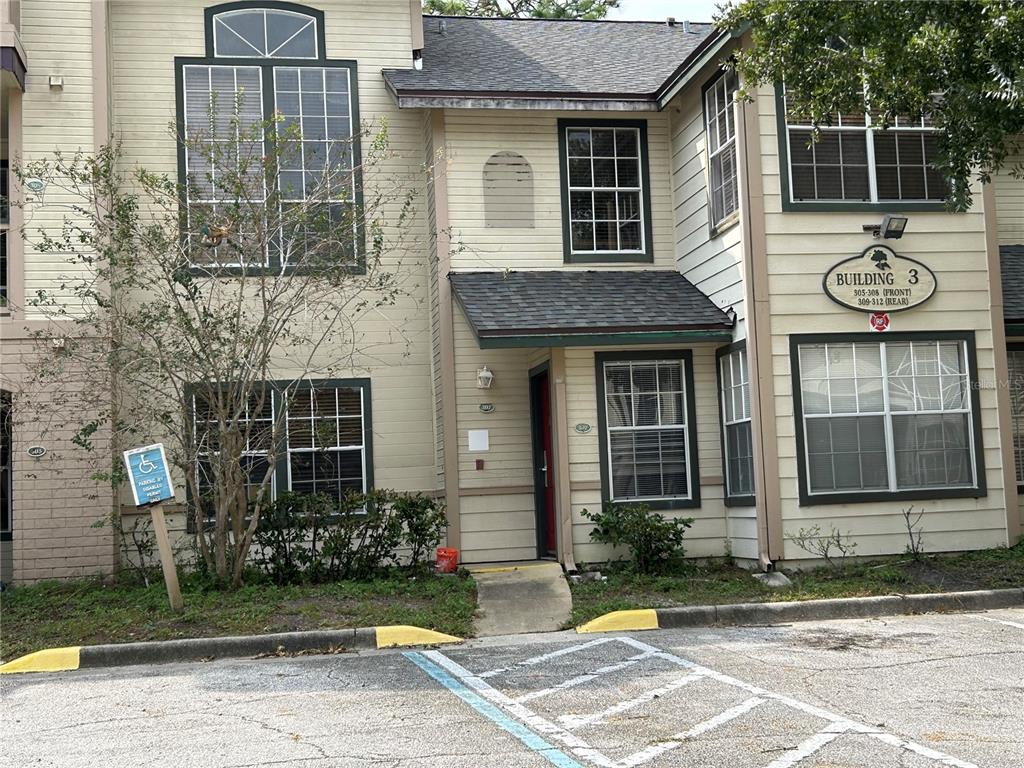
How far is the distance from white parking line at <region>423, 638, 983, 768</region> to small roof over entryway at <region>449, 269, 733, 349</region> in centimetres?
483

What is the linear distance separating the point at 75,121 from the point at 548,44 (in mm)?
6836

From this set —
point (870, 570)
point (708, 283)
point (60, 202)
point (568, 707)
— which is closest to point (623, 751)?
point (568, 707)

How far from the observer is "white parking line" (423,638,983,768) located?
5.93 meters

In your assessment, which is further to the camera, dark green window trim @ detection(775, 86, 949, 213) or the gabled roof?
the gabled roof

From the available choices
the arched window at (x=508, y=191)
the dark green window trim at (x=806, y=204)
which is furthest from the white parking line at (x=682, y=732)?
the arched window at (x=508, y=191)

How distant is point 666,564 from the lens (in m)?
12.9

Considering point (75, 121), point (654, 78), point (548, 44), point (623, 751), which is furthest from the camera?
point (548, 44)

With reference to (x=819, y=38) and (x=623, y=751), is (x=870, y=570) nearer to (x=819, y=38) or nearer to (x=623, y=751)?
(x=819, y=38)

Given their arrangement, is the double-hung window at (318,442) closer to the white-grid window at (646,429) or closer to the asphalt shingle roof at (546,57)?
the white-grid window at (646,429)

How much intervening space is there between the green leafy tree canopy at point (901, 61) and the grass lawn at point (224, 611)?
595 centimetres

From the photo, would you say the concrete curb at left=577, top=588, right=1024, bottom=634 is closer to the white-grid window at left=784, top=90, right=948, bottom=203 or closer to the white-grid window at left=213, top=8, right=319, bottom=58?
the white-grid window at left=784, top=90, right=948, bottom=203

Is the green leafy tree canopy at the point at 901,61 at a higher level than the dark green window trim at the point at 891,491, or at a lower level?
higher

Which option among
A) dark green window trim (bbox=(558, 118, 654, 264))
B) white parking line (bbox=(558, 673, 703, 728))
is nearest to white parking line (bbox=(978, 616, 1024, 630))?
white parking line (bbox=(558, 673, 703, 728))

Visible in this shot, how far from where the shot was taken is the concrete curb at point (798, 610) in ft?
35.1
